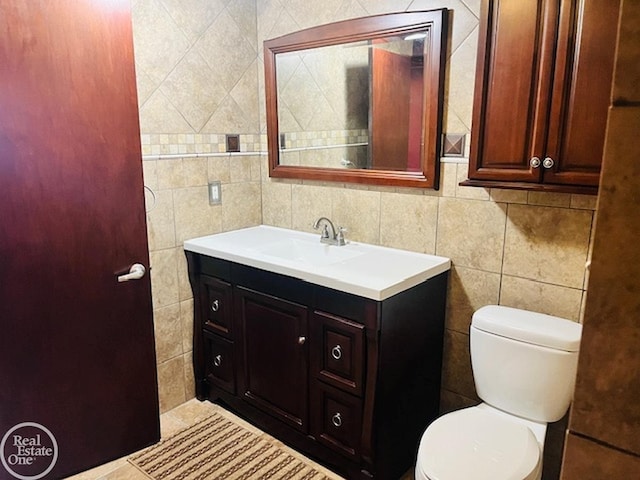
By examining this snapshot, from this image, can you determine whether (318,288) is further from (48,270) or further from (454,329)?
(48,270)

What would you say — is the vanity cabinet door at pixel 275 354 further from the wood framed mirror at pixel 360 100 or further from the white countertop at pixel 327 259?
the wood framed mirror at pixel 360 100

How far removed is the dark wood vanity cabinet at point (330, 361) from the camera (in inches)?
72.5

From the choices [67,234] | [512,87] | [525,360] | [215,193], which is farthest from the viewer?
[215,193]

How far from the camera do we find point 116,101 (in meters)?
1.89

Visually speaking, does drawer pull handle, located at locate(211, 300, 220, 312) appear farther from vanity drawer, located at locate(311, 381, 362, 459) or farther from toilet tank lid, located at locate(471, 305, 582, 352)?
toilet tank lid, located at locate(471, 305, 582, 352)

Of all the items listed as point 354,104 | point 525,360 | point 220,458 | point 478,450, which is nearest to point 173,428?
point 220,458

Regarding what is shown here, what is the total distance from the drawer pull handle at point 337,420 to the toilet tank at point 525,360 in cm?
60

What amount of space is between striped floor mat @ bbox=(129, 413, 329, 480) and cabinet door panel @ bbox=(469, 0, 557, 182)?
1587mm

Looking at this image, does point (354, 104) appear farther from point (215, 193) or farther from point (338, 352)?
point (338, 352)

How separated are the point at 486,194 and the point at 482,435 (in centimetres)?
96

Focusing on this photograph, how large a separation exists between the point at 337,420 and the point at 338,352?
0.32 metres

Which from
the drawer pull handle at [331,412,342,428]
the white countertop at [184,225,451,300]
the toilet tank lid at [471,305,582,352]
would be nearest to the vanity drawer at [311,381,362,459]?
the drawer pull handle at [331,412,342,428]

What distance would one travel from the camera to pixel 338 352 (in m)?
1.92

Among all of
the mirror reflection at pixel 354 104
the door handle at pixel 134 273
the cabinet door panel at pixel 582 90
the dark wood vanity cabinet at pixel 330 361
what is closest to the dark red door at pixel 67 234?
the door handle at pixel 134 273
